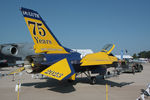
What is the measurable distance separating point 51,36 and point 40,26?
965 millimetres

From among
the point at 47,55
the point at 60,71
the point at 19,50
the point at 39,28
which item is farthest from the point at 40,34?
the point at 19,50

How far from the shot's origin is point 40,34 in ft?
29.9

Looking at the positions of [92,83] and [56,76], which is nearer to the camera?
[56,76]

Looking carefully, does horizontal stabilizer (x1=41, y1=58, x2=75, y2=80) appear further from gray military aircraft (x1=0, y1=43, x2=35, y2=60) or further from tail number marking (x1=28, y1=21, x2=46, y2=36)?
gray military aircraft (x1=0, y1=43, x2=35, y2=60)

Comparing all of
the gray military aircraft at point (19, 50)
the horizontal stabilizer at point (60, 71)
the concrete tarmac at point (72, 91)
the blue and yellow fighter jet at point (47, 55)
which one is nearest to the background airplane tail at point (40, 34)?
the blue and yellow fighter jet at point (47, 55)

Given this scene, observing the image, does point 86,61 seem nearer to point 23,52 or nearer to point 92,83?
point 92,83

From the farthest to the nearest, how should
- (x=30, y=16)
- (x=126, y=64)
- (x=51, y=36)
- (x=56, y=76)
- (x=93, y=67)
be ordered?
(x=126, y=64)
(x=93, y=67)
(x=51, y=36)
(x=30, y=16)
(x=56, y=76)

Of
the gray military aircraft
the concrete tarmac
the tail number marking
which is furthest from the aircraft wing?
the gray military aircraft

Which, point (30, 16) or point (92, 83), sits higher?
point (30, 16)

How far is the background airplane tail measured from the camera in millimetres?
8758

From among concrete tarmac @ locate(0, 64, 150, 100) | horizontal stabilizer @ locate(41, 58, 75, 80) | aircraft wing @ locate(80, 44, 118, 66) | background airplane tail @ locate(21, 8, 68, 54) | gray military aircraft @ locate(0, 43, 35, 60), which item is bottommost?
concrete tarmac @ locate(0, 64, 150, 100)

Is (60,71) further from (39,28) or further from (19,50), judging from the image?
(19,50)

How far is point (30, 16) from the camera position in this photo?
888 centimetres

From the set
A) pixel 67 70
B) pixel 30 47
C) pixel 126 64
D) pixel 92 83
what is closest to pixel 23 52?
pixel 30 47
